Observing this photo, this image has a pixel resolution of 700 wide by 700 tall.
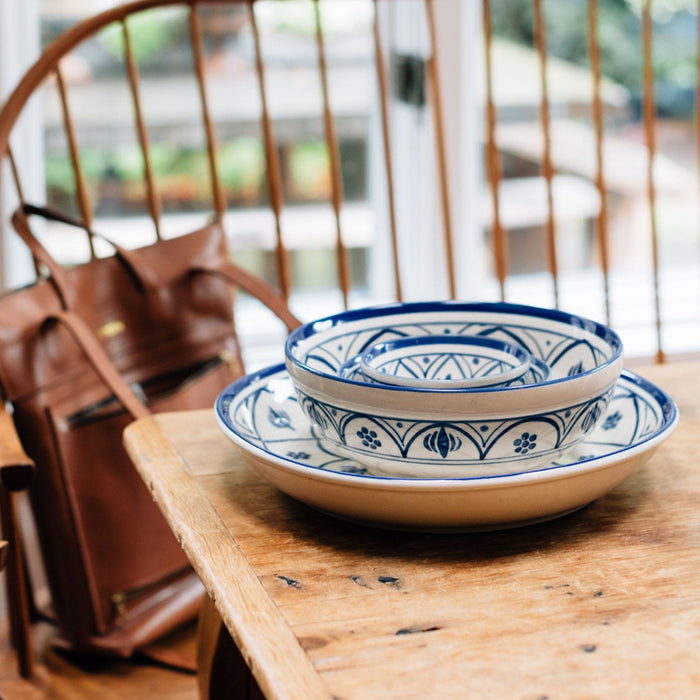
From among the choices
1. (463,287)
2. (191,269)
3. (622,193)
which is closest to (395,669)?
(191,269)

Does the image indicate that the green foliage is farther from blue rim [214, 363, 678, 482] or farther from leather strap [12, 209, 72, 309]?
blue rim [214, 363, 678, 482]

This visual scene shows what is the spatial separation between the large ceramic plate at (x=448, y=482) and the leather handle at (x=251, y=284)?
44cm

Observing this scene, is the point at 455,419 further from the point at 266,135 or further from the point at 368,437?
the point at 266,135

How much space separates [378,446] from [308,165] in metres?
1.57

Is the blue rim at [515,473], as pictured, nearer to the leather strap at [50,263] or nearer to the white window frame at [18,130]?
the leather strap at [50,263]

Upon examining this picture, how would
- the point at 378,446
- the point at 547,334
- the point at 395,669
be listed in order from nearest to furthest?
the point at 395,669
the point at 378,446
the point at 547,334

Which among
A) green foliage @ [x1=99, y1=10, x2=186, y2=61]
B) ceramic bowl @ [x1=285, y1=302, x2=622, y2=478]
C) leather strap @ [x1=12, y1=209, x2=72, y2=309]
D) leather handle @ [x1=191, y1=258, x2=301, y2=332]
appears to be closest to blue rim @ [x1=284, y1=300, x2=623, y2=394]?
ceramic bowl @ [x1=285, y1=302, x2=622, y2=478]

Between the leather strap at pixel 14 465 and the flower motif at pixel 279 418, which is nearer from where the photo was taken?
the flower motif at pixel 279 418

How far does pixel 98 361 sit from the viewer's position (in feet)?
3.46

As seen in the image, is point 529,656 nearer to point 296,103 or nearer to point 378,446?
point 378,446

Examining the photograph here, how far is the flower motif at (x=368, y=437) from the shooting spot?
0.54 metres

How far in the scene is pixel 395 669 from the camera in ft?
1.40

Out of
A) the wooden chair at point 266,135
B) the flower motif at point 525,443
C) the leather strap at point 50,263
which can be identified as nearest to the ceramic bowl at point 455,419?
the flower motif at point 525,443

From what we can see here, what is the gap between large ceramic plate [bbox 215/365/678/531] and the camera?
0.52 meters
